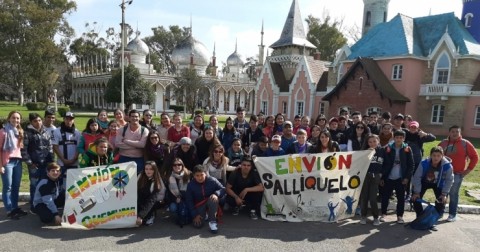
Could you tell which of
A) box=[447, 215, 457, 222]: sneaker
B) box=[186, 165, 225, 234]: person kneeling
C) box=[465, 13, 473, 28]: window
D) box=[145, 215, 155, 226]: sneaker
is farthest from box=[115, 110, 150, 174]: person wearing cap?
box=[465, 13, 473, 28]: window

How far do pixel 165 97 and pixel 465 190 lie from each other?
5003cm

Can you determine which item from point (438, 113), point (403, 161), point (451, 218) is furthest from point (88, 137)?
point (438, 113)

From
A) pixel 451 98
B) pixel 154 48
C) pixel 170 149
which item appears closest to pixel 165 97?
pixel 154 48

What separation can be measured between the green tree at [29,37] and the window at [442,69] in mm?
43912

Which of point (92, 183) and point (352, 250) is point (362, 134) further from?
point (92, 183)

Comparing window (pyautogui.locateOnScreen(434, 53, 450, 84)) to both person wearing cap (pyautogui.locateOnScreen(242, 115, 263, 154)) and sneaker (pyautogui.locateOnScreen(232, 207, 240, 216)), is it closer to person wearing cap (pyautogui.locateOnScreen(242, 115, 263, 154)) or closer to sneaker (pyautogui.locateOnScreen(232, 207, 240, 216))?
person wearing cap (pyautogui.locateOnScreen(242, 115, 263, 154))

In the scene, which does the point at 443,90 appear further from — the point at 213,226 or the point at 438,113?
the point at 213,226

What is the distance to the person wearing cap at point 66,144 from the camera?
22.9 feet

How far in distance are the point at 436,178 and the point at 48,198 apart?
7.39 metres

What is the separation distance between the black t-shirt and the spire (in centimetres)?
3578

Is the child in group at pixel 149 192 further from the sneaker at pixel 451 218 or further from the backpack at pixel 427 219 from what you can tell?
the sneaker at pixel 451 218

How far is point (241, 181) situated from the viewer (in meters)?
7.05

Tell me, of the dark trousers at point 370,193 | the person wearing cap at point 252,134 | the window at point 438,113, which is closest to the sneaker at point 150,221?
the person wearing cap at point 252,134

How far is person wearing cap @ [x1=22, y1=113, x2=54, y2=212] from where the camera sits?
21.4 ft
